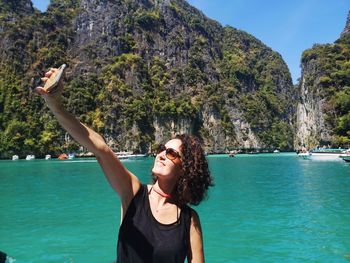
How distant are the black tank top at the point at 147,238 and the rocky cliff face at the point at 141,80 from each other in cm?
12221

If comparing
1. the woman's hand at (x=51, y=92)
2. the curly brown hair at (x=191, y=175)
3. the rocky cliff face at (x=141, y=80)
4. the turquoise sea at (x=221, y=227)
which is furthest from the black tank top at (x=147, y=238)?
the rocky cliff face at (x=141, y=80)

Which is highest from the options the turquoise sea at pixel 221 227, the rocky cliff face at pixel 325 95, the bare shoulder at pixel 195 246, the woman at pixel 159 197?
the rocky cliff face at pixel 325 95

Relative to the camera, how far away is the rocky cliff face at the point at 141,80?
13012cm

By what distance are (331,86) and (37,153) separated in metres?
90.4

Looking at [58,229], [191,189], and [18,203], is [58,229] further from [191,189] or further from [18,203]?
[191,189]

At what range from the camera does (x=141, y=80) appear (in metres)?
142

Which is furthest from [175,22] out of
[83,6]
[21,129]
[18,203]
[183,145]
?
[183,145]

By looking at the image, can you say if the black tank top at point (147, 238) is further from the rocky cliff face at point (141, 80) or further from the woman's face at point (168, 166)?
the rocky cliff face at point (141, 80)

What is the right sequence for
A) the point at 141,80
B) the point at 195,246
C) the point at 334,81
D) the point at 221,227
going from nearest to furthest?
1. the point at 195,246
2. the point at 221,227
3. the point at 334,81
4. the point at 141,80

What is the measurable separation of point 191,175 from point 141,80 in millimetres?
141142

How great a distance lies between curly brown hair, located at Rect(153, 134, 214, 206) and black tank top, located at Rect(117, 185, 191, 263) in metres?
0.26

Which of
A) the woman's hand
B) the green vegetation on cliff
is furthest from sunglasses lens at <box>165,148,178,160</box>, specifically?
the green vegetation on cliff

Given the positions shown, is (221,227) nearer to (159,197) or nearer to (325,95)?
(159,197)

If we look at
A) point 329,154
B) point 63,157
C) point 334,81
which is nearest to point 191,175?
point 329,154
